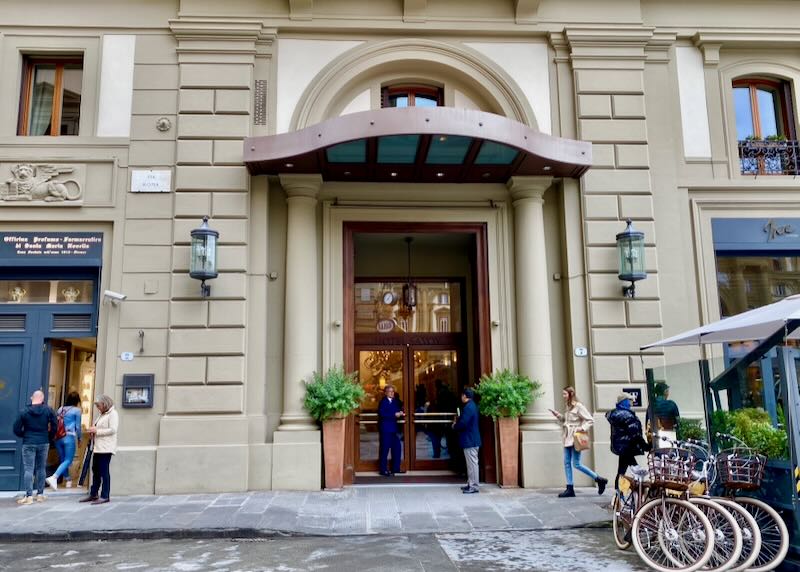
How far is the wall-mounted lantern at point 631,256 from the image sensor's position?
36.3 ft

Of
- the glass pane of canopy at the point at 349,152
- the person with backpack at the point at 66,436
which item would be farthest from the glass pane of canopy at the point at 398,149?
the person with backpack at the point at 66,436

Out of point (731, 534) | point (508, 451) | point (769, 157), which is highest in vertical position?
point (769, 157)

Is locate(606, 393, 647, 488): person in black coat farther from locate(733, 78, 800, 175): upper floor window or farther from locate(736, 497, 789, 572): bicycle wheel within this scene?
locate(733, 78, 800, 175): upper floor window

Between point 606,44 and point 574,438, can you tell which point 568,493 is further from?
point 606,44

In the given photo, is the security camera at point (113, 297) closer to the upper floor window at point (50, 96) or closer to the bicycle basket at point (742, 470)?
the upper floor window at point (50, 96)

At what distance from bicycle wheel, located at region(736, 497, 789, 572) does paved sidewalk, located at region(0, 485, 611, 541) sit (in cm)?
230

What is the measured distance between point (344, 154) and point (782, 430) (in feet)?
24.1

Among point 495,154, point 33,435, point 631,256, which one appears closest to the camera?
point 33,435

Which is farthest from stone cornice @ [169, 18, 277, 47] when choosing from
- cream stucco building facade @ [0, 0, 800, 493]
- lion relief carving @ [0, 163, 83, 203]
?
lion relief carving @ [0, 163, 83, 203]

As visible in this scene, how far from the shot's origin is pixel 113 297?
35.3 feet

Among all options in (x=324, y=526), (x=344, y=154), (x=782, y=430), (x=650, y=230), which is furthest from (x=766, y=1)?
(x=324, y=526)

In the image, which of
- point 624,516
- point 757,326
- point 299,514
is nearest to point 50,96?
point 299,514

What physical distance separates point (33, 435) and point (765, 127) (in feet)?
46.6

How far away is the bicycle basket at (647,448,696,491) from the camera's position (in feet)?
21.0
